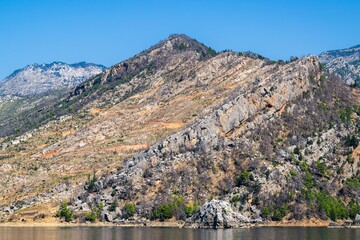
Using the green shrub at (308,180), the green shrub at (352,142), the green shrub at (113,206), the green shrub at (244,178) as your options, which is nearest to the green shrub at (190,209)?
the green shrub at (244,178)

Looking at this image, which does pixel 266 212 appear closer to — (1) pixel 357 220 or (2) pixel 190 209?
(2) pixel 190 209

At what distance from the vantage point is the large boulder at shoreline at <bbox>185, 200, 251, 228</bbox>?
156875mm

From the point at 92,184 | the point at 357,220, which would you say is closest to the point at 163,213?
the point at 92,184

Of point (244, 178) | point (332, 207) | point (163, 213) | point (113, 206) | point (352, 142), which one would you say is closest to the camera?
point (332, 207)

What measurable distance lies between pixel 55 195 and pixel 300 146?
69.0 metres

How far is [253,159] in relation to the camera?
618 ft

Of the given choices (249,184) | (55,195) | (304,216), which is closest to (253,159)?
(249,184)

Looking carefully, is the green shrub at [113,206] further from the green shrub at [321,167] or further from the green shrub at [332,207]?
the green shrub at [321,167]

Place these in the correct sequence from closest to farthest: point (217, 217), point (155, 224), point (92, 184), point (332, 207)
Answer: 1. point (217, 217)
2. point (155, 224)
3. point (332, 207)
4. point (92, 184)

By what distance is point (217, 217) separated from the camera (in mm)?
156375

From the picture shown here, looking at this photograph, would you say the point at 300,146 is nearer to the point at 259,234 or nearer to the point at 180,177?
the point at 180,177

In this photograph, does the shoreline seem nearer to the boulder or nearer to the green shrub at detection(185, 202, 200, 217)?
the green shrub at detection(185, 202, 200, 217)

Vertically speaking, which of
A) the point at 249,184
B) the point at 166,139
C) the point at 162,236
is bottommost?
the point at 162,236

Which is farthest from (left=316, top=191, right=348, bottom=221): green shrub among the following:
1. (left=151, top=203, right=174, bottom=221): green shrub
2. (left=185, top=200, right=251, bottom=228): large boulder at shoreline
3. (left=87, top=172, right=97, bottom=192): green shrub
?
(left=87, top=172, right=97, bottom=192): green shrub
